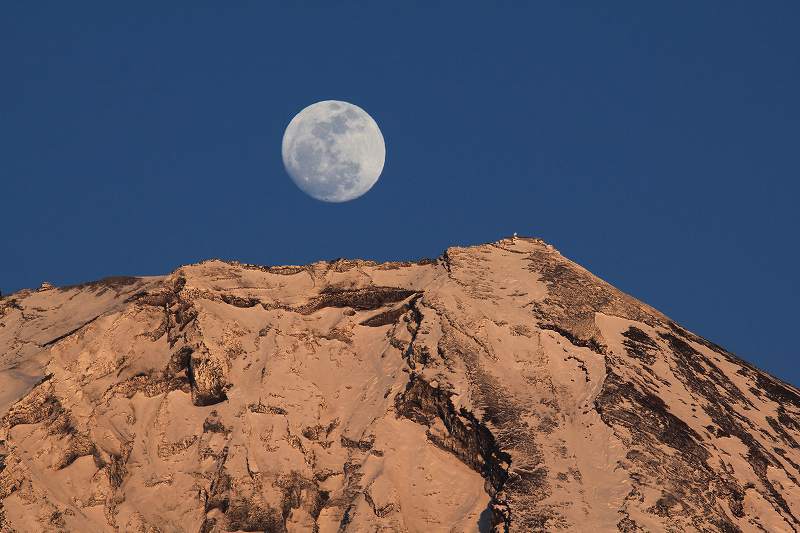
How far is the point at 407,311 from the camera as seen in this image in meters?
92.9

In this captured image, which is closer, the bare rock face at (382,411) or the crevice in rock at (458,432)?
the bare rock face at (382,411)

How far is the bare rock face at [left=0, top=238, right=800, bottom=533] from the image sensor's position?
256ft

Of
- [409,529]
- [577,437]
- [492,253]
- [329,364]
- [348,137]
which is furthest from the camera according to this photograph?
[348,137]

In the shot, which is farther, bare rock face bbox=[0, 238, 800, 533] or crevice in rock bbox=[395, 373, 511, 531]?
crevice in rock bbox=[395, 373, 511, 531]

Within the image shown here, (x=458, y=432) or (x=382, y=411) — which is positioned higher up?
(x=382, y=411)

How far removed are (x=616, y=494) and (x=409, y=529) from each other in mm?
10063

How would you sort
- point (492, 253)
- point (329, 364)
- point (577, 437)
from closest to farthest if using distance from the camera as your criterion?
point (577, 437) → point (329, 364) → point (492, 253)

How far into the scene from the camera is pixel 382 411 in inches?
3317

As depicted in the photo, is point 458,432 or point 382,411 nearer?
point 458,432

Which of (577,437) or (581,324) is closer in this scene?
(577,437)

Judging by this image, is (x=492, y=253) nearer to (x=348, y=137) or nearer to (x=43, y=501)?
(x=348, y=137)

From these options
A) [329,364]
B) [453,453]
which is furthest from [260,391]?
[453,453]

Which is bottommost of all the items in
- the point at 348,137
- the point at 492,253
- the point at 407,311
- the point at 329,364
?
the point at 329,364

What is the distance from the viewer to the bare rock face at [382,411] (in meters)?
78.1
